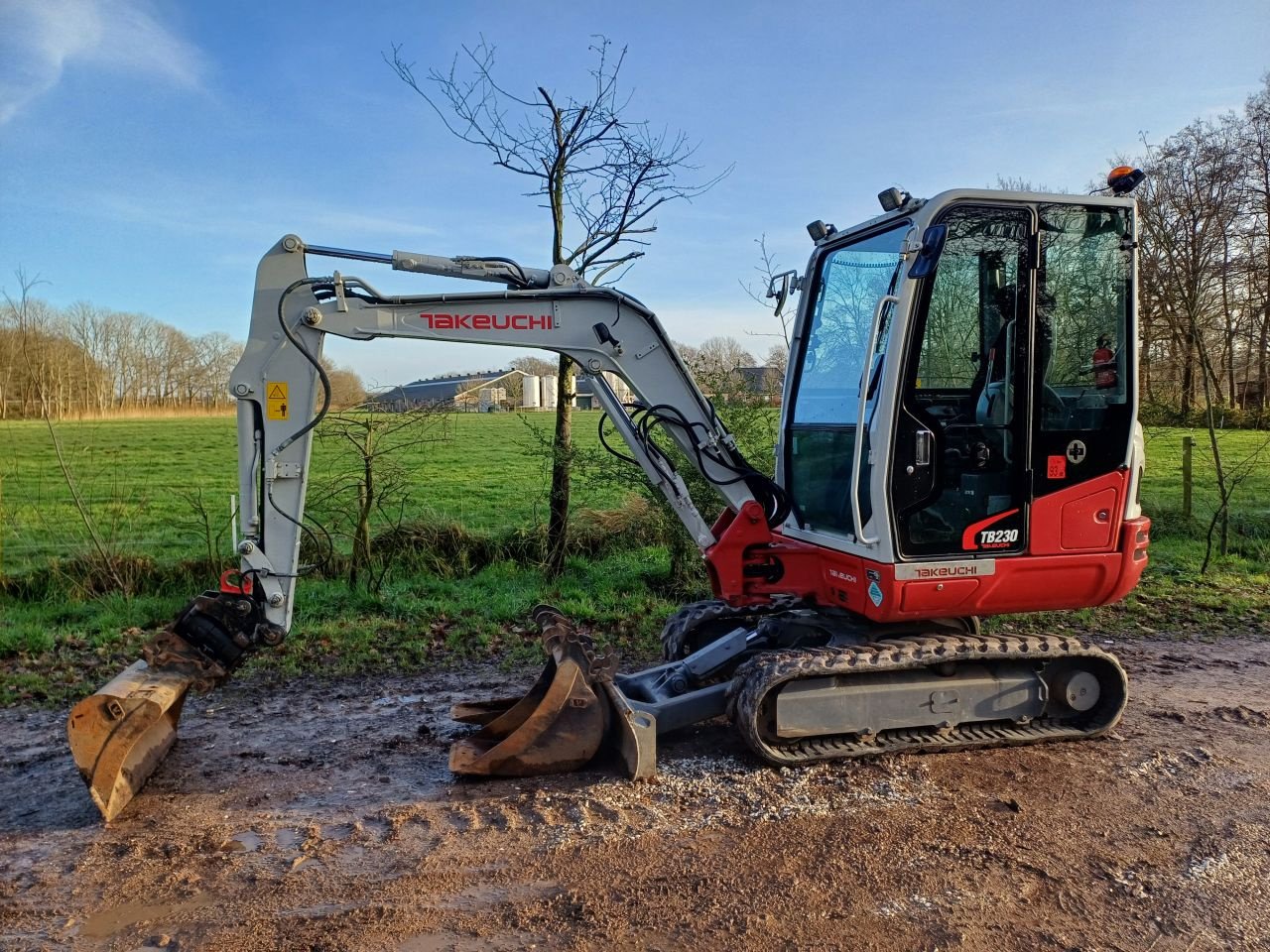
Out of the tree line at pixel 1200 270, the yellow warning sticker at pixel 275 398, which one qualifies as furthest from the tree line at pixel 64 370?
the tree line at pixel 1200 270

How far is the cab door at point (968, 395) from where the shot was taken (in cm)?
497

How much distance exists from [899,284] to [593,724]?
2.87 meters

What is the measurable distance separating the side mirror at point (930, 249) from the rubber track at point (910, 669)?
6.75ft

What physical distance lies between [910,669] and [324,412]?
3.59 m

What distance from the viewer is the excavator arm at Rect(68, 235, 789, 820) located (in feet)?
16.0

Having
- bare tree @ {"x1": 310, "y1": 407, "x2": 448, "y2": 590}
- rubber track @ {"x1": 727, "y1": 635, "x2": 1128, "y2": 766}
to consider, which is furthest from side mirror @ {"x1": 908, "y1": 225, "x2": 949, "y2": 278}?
bare tree @ {"x1": 310, "y1": 407, "x2": 448, "y2": 590}

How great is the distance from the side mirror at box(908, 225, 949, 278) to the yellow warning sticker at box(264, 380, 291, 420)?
3.48 metres

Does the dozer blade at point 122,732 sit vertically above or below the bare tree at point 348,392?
below

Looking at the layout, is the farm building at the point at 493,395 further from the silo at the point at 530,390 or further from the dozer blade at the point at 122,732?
the dozer blade at the point at 122,732

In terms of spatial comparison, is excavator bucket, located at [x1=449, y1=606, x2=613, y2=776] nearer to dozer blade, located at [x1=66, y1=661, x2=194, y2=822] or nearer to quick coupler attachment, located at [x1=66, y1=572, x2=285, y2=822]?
quick coupler attachment, located at [x1=66, y1=572, x2=285, y2=822]

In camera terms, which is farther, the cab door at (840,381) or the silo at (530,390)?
the silo at (530,390)

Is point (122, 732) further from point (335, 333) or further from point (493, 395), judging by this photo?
point (493, 395)

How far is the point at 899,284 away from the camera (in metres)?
4.93

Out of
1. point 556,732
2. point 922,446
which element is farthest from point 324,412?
point 922,446
